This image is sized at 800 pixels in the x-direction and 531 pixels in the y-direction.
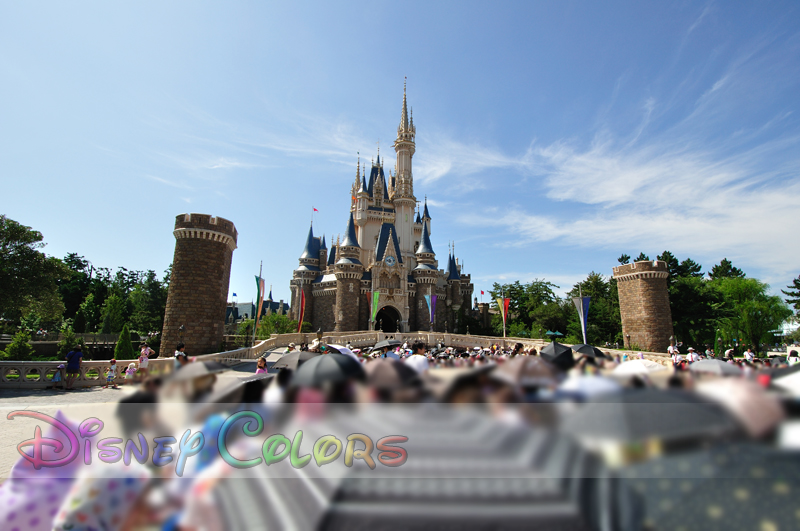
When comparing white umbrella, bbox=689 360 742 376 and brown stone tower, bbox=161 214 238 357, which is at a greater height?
brown stone tower, bbox=161 214 238 357

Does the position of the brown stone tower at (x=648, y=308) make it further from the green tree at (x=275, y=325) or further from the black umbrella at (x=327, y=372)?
the green tree at (x=275, y=325)

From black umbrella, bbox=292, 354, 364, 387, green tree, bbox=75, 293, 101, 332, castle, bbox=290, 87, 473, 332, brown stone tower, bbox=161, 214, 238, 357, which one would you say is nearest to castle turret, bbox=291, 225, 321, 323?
castle, bbox=290, 87, 473, 332

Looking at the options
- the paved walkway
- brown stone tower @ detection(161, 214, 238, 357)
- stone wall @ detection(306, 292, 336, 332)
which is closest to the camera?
the paved walkway

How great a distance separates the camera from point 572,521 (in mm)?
1410

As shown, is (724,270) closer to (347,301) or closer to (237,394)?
(347,301)

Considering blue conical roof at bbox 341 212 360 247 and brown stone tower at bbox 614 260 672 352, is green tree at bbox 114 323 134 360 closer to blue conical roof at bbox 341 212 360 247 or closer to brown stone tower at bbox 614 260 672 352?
blue conical roof at bbox 341 212 360 247

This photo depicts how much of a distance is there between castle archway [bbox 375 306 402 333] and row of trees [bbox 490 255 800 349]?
1172 cm

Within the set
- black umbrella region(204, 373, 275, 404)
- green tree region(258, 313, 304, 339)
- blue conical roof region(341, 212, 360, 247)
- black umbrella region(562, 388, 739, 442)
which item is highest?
blue conical roof region(341, 212, 360, 247)

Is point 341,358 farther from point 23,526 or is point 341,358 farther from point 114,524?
point 23,526

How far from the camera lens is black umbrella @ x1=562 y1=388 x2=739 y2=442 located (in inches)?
57.9

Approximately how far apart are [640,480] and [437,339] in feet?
97.2

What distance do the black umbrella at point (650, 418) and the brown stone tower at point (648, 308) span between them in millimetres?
27722

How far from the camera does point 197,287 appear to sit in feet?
56.9

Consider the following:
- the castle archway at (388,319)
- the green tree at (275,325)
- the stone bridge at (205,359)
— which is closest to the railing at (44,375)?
the stone bridge at (205,359)
